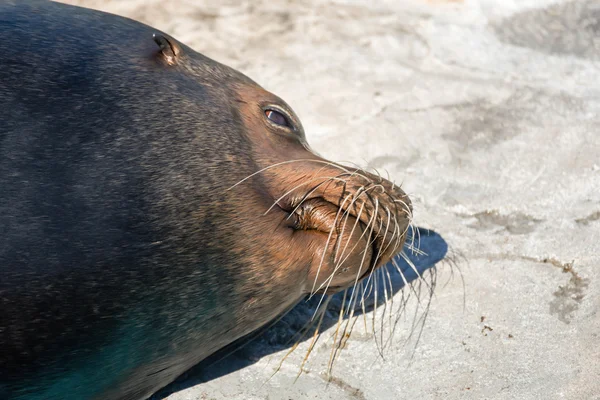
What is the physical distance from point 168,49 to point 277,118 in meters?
0.52

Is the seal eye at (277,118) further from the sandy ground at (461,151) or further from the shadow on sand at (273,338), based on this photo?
the sandy ground at (461,151)

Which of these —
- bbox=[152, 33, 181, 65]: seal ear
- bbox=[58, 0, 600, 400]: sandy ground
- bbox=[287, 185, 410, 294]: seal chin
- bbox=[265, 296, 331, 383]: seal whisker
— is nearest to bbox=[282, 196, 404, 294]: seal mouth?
bbox=[287, 185, 410, 294]: seal chin

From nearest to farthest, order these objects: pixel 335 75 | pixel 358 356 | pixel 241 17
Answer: pixel 358 356 → pixel 335 75 → pixel 241 17

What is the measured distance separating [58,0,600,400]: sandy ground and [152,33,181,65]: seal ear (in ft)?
3.95

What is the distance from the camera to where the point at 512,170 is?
14.2 feet

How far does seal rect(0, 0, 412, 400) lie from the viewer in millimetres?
2408

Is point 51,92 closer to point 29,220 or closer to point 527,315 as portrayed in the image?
point 29,220

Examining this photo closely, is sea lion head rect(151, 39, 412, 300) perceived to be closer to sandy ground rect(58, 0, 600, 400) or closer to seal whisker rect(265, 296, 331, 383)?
seal whisker rect(265, 296, 331, 383)

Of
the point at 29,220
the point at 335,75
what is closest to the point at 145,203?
the point at 29,220

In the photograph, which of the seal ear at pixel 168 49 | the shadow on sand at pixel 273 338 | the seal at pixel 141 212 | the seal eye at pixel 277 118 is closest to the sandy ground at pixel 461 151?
the shadow on sand at pixel 273 338

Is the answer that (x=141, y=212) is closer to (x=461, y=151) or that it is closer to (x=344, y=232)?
(x=344, y=232)

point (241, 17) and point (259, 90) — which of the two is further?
point (241, 17)

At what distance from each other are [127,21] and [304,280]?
1313 mm

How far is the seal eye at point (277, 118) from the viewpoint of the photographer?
129 inches
